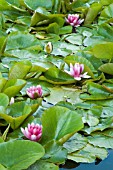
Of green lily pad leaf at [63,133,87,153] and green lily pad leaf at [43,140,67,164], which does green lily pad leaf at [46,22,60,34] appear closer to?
green lily pad leaf at [63,133,87,153]

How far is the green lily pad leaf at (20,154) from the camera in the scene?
1.53 metres

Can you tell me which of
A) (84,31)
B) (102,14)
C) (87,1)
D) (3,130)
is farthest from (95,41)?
(3,130)

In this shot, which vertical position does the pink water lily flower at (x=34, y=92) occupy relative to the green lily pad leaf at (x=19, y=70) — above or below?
below

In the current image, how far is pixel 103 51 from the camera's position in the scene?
7.53ft

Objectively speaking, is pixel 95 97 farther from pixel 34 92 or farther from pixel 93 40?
pixel 93 40

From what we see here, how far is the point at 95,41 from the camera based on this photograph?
2.65 m

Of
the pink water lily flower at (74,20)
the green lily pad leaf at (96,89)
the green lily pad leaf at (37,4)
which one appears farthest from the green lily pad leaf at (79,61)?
the green lily pad leaf at (37,4)

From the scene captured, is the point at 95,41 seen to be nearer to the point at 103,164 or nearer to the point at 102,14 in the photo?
the point at 102,14

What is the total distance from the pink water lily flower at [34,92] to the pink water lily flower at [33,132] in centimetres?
31

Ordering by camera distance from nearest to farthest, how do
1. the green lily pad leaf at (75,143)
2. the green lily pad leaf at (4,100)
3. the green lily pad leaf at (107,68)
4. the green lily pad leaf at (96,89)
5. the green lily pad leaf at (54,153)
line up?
1. the green lily pad leaf at (54,153)
2. the green lily pad leaf at (75,143)
3. the green lily pad leaf at (4,100)
4. the green lily pad leaf at (96,89)
5. the green lily pad leaf at (107,68)

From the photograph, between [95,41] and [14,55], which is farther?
[95,41]

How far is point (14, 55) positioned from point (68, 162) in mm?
906

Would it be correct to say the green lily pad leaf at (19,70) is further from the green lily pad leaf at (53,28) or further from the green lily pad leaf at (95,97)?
the green lily pad leaf at (53,28)

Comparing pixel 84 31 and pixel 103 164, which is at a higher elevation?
pixel 84 31
